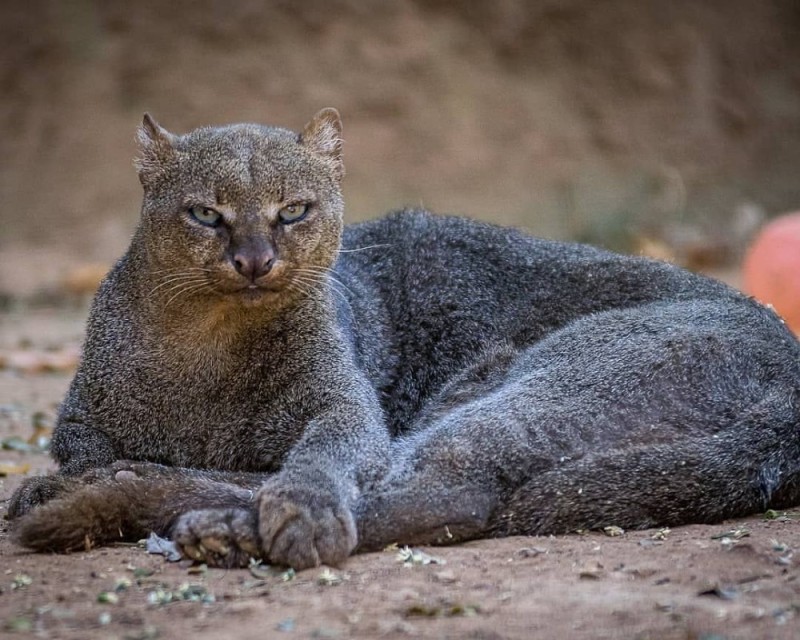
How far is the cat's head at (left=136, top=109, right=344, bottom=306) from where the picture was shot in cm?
468

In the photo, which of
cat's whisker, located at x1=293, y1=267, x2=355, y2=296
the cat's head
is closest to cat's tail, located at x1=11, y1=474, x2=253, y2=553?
the cat's head

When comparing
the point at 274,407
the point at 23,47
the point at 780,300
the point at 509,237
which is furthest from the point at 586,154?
the point at 274,407

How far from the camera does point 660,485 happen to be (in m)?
4.43

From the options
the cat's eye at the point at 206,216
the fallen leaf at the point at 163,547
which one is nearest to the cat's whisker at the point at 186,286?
A: the cat's eye at the point at 206,216

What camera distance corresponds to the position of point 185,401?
4.99 meters

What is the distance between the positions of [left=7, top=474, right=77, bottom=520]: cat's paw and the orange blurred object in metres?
5.86

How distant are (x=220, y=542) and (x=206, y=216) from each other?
133 cm

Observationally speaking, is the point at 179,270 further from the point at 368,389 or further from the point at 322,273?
the point at 368,389

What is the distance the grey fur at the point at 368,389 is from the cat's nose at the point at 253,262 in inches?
1.1

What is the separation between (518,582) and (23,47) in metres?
9.82

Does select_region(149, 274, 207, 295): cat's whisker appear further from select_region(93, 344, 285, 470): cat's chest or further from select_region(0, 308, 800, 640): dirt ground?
select_region(0, 308, 800, 640): dirt ground

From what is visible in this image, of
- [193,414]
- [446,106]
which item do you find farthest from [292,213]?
[446,106]

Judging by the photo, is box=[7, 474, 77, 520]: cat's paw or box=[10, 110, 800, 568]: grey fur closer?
box=[10, 110, 800, 568]: grey fur

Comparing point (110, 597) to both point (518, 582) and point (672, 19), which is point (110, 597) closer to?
point (518, 582)
